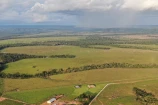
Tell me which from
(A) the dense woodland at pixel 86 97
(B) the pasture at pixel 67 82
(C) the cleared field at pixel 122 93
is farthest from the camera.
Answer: (B) the pasture at pixel 67 82

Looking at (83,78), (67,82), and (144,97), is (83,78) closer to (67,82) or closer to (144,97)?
(67,82)

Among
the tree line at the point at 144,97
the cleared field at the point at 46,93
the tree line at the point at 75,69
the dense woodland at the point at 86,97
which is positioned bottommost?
the tree line at the point at 144,97

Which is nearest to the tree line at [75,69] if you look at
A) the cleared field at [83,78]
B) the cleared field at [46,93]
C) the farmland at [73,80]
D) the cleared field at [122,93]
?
the farmland at [73,80]

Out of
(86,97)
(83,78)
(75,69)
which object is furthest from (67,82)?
(75,69)

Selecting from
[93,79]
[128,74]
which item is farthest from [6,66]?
[128,74]

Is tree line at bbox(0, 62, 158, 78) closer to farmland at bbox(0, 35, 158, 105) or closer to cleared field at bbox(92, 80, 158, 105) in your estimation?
farmland at bbox(0, 35, 158, 105)

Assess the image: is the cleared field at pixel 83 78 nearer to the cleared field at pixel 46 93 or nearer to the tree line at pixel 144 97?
the cleared field at pixel 46 93

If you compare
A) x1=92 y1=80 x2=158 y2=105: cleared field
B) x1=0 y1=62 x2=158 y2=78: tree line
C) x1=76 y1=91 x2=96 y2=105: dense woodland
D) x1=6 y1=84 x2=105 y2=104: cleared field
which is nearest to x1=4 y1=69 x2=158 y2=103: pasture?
x1=6 y1=84 x2=105 y2=104: cleared field
